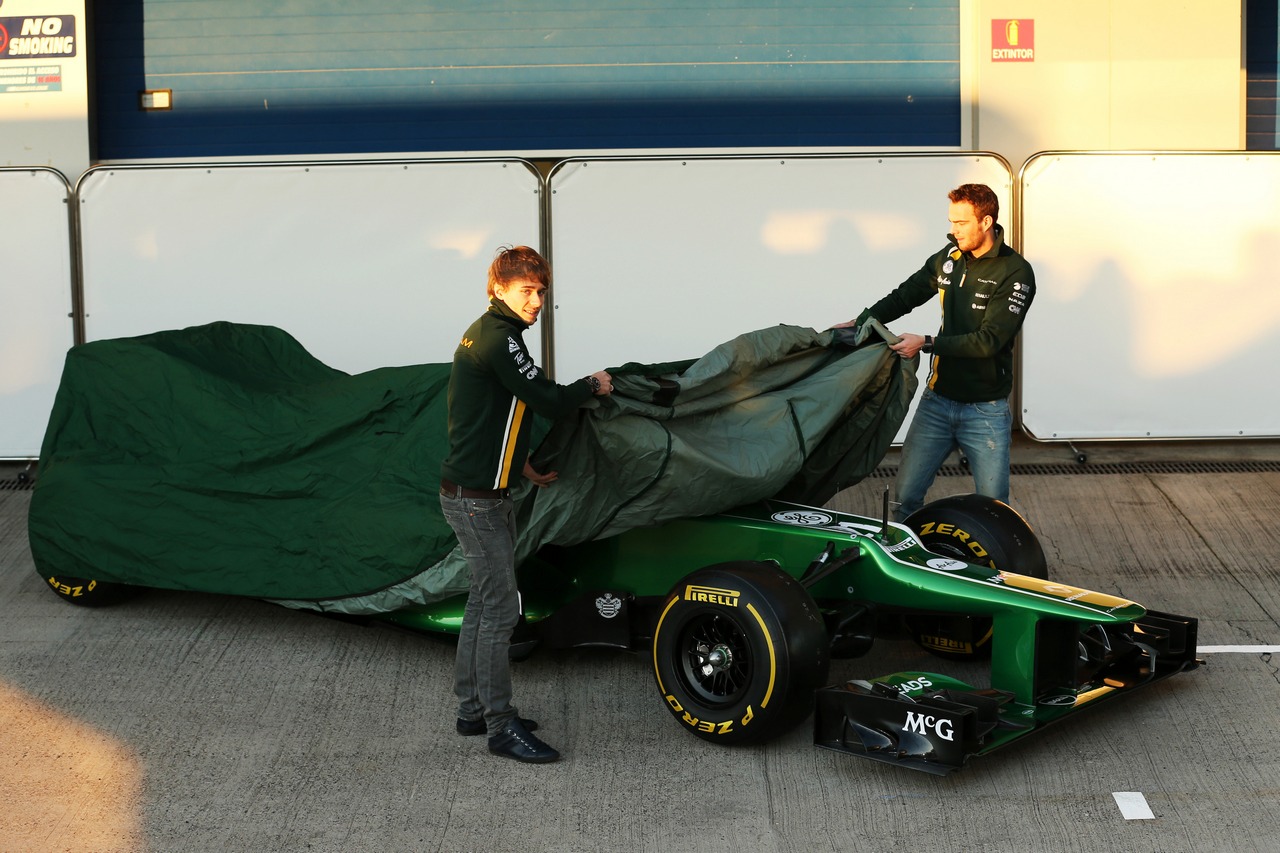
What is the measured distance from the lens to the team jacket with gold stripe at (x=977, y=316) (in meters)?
6.60

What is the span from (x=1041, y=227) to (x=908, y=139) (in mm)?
1119

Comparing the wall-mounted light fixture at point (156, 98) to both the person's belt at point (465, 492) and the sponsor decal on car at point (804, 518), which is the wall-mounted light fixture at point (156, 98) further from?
the sponsor decal on car at point (804, 518)

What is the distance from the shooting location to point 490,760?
5.51 metres

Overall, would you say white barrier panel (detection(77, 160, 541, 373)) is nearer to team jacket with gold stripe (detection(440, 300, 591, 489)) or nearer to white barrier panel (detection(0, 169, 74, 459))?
white barrier panel (detection(0, 169, 74, 459))

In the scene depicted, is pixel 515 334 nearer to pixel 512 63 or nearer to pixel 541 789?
pixel 541 789

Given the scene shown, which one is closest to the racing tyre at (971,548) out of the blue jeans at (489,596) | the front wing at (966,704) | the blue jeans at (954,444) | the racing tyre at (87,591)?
the blue jeans at (954,444)

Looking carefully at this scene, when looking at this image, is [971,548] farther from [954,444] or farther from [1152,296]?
[1152,296]

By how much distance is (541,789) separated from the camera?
526 cm

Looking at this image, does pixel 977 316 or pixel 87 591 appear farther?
pixel 87 591

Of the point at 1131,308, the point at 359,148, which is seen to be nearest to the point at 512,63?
the point at 359,148

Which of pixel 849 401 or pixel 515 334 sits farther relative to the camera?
pixel 849 401

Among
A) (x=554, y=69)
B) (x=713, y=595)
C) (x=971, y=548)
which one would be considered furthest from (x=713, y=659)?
(x=554, y=69)

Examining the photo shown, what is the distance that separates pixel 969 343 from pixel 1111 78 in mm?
4025

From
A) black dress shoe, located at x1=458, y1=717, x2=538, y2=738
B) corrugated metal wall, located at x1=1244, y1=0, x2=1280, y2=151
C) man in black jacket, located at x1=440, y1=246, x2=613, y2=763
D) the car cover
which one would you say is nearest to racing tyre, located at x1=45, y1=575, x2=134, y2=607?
the car cover
